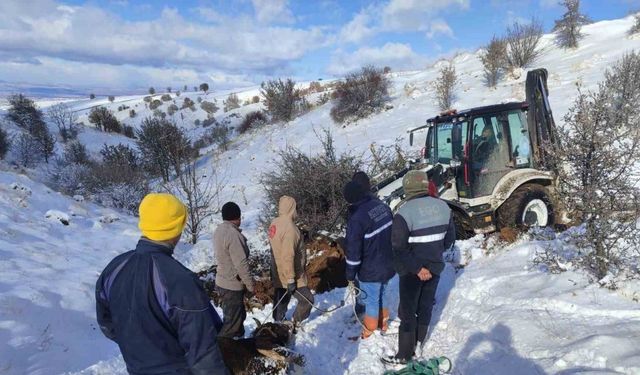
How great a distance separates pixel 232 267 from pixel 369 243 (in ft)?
5.09

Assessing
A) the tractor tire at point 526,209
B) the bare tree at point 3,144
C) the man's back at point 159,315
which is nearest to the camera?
the man's back at point 159,315

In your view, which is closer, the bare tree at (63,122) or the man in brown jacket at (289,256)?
the man in brown jacket at (289,256)

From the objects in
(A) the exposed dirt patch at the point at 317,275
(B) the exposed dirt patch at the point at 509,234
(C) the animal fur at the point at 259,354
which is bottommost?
(A) the exposed dirt patch at the point at 317,275

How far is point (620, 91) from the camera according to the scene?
13578 mm

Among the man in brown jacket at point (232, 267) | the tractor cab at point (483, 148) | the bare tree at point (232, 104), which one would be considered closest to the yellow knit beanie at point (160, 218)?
Result: the man in brown jacket at point (232, 267)

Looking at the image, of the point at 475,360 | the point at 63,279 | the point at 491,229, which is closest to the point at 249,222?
the point at 63,279

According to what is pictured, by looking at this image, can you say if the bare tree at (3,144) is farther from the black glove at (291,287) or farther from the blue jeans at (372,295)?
the blue jeans at (372,295)

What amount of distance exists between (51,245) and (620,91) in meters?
16.7

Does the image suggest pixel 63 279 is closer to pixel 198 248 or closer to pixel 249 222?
pixel 198 248

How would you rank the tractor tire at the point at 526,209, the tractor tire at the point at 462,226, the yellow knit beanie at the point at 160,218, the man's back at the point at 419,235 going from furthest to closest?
1. the tractor tire at the point at 462,226
2. the tractor tire at the point at 526,209
3. the man's back at the point at 419,235
4. the yellow knit beanie at the point at 160,218

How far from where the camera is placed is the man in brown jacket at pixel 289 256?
15.9 ft

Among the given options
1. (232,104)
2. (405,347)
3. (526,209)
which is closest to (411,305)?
(405,347)

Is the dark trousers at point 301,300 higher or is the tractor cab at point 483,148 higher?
the tractor cab at point 483,148

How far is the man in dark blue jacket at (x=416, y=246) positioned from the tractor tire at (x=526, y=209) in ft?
11.6
